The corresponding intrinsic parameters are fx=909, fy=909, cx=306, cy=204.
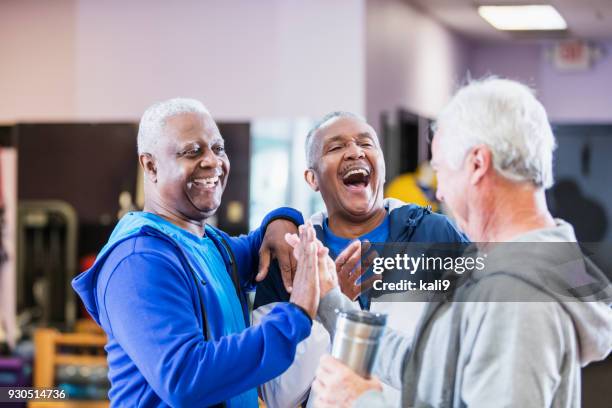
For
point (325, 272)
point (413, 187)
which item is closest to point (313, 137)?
point (325, 272)

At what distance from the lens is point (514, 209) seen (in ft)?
3.79

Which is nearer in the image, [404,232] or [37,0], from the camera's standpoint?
[404,232]

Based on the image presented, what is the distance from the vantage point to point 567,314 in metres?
1.11

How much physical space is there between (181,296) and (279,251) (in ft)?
→ 0.90

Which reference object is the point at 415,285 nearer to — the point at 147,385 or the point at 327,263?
the point at 327,263

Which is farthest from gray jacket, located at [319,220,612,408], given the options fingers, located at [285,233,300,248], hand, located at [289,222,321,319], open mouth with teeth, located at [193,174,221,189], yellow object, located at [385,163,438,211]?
yellow object, located at [385,163,438,211]

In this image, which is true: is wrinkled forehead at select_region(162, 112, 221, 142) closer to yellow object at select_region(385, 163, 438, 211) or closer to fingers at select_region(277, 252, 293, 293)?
fingers at select_region(277, 252, 293, 293)

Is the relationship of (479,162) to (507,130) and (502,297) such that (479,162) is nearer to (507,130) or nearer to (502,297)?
(507,130)

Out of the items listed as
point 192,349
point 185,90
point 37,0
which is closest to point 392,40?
point 185,90

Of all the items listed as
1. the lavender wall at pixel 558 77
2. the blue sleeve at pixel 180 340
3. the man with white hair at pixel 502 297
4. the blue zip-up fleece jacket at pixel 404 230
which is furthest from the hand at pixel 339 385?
the lavender wall at pixel 558 77

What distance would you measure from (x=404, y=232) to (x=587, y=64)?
5.70 metres

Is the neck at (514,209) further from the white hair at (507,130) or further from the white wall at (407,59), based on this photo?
the white wall at (407,59)

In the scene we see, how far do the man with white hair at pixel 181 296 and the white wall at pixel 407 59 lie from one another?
247 centimetres

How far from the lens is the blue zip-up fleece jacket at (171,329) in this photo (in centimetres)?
129
